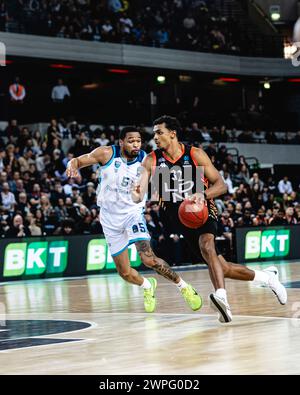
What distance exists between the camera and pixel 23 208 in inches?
821

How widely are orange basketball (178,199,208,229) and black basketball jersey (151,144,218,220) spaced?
215 millimetres

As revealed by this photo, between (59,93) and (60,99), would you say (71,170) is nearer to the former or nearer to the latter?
(59,93)

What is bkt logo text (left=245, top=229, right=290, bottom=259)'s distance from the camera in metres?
23.8

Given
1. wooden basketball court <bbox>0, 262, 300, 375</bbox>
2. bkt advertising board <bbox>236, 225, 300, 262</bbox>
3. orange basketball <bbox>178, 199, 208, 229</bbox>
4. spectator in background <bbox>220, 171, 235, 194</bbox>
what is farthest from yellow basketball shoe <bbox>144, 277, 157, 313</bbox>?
spectator in background <bbox>220, 171, 235, 194</bbox>

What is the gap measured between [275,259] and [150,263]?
13.5m

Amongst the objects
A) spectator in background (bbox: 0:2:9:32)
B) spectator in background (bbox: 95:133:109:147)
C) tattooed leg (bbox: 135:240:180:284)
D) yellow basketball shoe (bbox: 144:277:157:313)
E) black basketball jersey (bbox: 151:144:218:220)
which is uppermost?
spectator in background (bbox: 0:2:9:32)

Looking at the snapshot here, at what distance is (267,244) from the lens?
24.3 m

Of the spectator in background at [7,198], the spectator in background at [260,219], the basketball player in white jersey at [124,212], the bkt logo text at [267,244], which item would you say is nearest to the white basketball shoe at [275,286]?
the basketball player in white jersey at [124,212]

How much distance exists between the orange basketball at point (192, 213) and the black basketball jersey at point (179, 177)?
0.71 ft

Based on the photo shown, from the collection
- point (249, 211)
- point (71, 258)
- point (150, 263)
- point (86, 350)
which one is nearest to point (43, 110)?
point (249, 211)

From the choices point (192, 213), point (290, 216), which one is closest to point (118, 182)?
point (192, 213)

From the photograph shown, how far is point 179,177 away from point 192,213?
0.61 m

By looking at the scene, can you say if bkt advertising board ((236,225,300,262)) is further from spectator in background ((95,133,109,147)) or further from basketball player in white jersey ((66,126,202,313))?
basketball player in white jersey ((66,126,202,313))

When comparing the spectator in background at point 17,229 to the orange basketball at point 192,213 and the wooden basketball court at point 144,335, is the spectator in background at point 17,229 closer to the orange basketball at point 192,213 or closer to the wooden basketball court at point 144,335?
the wooden basketball court at point 144,335
